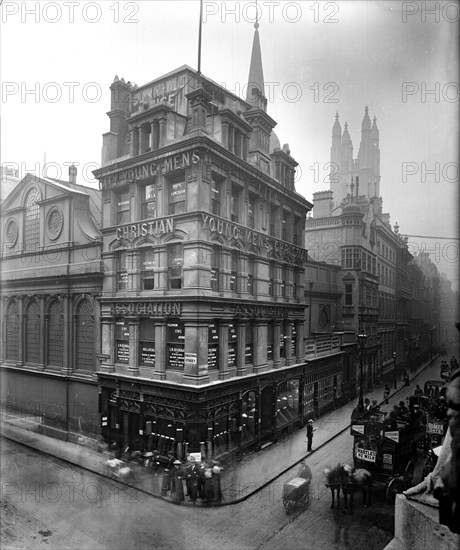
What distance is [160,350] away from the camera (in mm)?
14117

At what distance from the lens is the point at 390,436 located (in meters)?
11.9

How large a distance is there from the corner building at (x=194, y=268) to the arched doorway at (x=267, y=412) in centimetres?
5

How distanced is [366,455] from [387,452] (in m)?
0.67

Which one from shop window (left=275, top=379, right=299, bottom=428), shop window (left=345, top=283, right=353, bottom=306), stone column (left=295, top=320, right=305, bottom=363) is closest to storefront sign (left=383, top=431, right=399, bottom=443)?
shop window (left=345, top=283, right=353, bottom=306)

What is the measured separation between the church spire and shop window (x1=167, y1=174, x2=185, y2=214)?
3826 millimetres

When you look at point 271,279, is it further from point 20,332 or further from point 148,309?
point 20,332

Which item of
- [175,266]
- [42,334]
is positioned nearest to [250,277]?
[175,266]

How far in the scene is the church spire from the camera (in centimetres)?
1094

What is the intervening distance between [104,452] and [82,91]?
12.9 m

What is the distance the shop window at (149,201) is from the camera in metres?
14.7

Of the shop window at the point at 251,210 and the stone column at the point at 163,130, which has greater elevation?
the stone column at the point at 163,130

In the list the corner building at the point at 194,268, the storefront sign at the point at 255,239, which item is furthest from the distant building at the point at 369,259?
the corner building at the point at 194,268

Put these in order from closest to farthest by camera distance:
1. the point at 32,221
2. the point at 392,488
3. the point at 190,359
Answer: the point at 392,488
the point at 190,359
the point at 32,221

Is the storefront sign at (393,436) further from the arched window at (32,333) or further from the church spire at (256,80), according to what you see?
the arched window at (32,333)
